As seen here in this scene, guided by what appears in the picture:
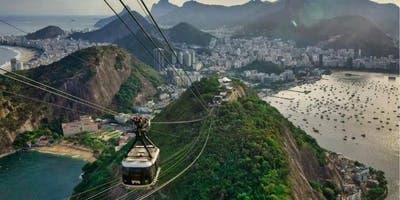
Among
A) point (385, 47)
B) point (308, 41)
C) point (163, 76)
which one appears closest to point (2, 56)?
point (163, 76)

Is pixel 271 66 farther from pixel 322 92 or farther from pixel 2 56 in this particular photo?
pixel 2 56

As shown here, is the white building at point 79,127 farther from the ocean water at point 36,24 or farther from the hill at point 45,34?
the ocean water at point 36,24

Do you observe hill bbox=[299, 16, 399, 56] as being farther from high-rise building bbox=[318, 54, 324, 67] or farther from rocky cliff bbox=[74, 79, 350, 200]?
rocky cliff bbox=[74, 79, 350, 200]

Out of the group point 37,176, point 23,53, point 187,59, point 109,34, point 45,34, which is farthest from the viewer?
point 45,34

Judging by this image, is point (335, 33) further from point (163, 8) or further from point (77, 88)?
point (163, 8)

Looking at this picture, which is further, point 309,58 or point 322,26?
point 322,26

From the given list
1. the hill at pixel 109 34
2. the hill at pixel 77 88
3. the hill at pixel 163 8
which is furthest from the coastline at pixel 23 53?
the hill at pixel 163 8

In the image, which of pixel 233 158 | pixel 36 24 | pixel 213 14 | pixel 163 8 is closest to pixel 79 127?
pixel 233 158
